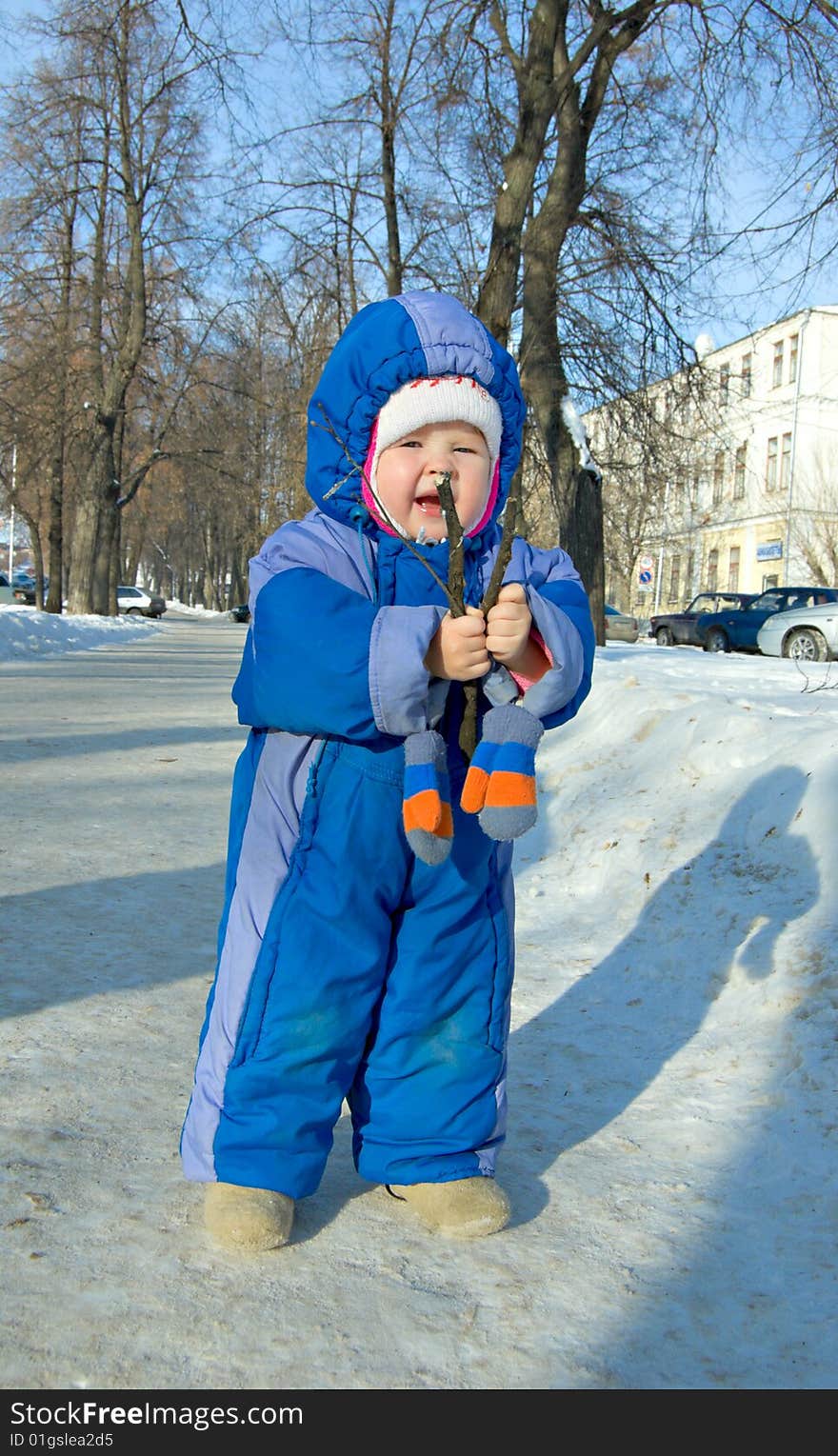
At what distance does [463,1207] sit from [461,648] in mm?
912

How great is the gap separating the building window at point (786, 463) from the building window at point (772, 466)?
43 centimetres

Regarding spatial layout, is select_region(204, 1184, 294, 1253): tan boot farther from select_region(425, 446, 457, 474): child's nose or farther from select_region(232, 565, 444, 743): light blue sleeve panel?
select_region(425, 446, 457, 474): child's nose

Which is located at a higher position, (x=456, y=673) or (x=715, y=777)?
(x=456, y=673)

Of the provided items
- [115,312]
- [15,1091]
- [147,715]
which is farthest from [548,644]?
[115,312]

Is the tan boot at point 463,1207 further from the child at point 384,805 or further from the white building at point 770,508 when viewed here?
the white building at point 770,508

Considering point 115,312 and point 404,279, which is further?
point 115,312

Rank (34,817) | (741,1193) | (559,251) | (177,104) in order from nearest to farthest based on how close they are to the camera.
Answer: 1. (741,1193)
2. (34,817)
3. (559,251)
4. (177,104)

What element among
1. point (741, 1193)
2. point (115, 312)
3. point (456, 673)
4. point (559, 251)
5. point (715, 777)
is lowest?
point (741, 1193)

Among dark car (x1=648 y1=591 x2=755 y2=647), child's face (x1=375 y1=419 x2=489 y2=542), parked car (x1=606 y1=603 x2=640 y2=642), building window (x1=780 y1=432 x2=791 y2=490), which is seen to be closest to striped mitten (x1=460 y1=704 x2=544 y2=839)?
child's face (x1=375 y1=419 x2=489 y2=542)

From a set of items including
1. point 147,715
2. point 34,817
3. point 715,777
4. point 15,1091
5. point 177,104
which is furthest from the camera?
point 177,104

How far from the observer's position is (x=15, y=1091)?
2359mm

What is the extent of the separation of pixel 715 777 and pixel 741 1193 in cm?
229

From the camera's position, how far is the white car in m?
17.8

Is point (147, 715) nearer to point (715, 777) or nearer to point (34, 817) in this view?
point (34, 817)
